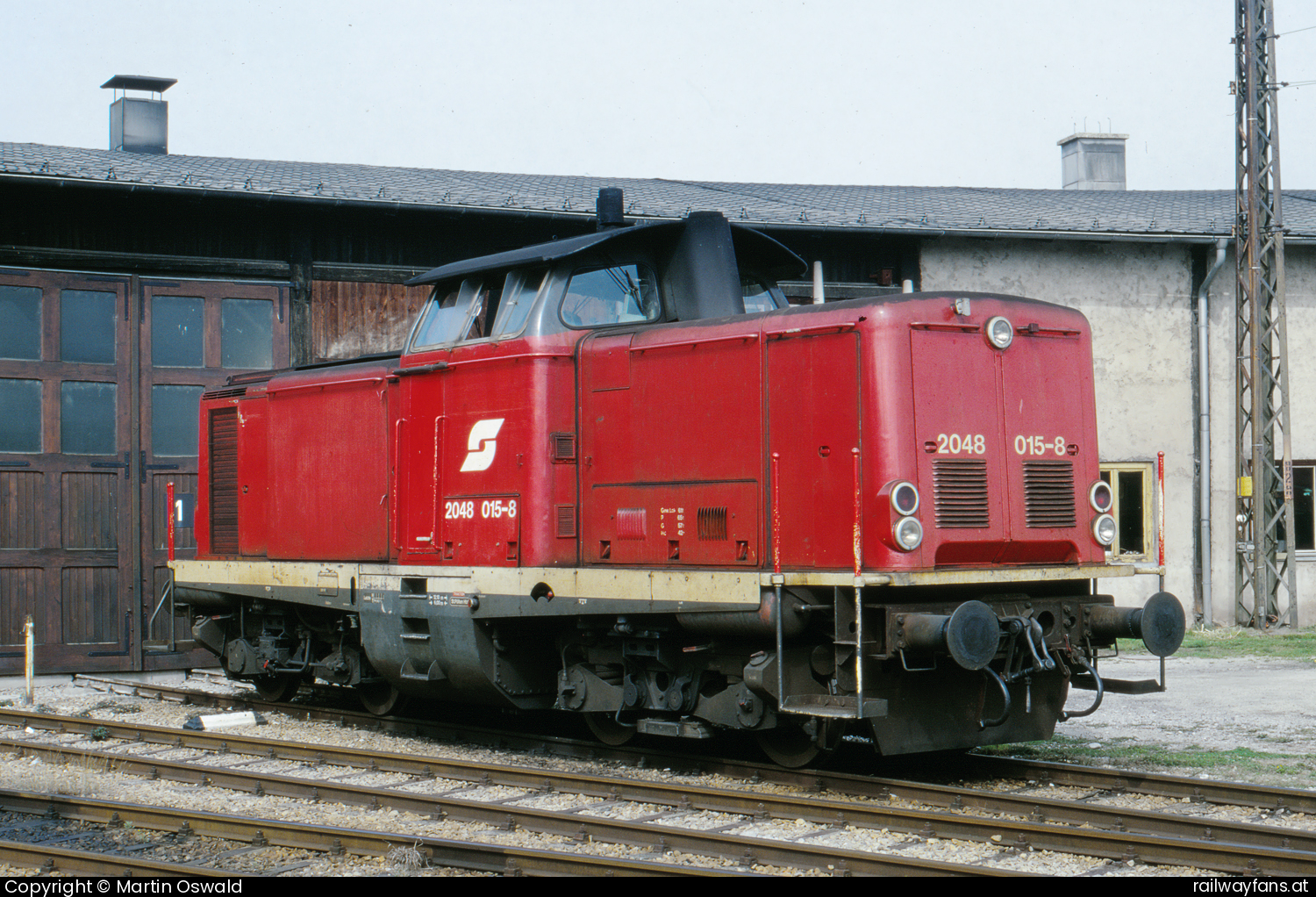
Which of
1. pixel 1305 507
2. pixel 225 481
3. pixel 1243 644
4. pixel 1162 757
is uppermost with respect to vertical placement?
pixel 225 481

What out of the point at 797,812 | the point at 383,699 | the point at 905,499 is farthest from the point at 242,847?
the point at 383,699

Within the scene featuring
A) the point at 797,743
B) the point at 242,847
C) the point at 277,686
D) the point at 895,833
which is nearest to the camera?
the point at 242,847

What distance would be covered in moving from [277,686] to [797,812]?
631cm

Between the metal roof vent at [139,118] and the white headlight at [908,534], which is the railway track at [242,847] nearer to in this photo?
the white headlight at [908,534]

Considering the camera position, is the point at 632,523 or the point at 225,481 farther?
the point at 225,481

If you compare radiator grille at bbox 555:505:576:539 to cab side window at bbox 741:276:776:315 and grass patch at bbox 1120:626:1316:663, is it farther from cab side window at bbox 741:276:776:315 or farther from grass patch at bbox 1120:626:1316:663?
grass patch at bbox 1120:626:1316:663

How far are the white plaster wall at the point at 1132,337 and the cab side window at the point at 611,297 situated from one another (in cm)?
924

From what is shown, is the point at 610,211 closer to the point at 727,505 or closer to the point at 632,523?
the point at 632,523

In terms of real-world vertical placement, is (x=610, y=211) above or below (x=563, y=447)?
above

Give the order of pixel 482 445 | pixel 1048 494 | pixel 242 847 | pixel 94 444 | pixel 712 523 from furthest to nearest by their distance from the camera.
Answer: pixel 94 444
pixel 482 445
pixel 712 523
pixel 1048 494
pixel 242 847

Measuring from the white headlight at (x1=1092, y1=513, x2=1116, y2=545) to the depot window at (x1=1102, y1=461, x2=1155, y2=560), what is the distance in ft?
32.0

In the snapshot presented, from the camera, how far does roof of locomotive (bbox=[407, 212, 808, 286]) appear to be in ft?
27.1

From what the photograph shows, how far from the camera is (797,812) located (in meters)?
6.63
